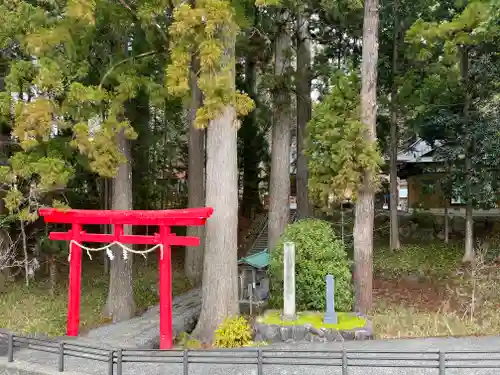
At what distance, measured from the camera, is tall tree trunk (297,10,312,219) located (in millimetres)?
14609

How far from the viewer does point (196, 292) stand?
14359 mm

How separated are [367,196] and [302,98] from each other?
18.7ft

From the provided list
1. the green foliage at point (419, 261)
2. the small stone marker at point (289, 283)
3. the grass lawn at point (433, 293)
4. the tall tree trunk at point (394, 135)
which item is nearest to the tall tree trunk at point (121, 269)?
the small stone marker at point (289, 283)

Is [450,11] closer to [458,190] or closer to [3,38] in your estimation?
[458,190]

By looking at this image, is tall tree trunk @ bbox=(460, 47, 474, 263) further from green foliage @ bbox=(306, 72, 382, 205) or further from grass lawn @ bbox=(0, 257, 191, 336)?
grass lawn @ bbox=(0, 257, 191, 336)

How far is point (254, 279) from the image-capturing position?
11.7m

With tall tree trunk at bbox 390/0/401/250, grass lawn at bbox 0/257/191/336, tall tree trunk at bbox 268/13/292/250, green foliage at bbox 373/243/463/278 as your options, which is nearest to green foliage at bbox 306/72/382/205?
tall tree trunk at bbox 268/13/292/250

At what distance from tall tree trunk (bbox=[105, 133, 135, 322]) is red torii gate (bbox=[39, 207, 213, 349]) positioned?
1486mm

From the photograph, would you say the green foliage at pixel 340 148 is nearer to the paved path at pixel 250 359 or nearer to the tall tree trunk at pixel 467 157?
the paved path at pixel 250 359

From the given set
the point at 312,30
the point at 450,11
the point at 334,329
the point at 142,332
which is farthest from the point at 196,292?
the point at 450,11

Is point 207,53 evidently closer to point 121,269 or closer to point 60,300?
point 121,269

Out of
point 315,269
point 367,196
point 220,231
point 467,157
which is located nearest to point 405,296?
point 367,196

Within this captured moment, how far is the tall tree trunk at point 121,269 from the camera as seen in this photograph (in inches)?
441

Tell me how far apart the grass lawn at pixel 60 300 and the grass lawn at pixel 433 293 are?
6.32 m
